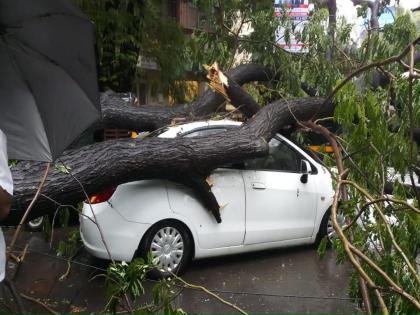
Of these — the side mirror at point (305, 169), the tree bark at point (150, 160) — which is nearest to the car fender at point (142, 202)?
the tree bark at point (150, 160)

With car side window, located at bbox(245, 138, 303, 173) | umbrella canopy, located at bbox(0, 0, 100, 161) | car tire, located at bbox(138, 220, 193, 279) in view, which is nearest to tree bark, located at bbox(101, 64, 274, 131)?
car side window, located at bbox(245, 138, 303, 173)

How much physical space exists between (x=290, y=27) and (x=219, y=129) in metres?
2.92

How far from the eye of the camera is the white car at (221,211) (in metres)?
5.10

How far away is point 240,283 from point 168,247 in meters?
0.84

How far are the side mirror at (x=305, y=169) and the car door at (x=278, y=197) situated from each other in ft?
0.11

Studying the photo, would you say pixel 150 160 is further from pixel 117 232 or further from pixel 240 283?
pixel 240 283

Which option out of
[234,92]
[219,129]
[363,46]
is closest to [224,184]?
[219,129]

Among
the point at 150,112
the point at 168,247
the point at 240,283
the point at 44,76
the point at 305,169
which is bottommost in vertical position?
the point at 240,283

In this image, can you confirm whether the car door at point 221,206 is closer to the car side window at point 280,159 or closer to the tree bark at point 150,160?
the tree bark at point 150,160

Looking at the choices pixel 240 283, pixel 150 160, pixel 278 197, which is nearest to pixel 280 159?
pixel 278 197

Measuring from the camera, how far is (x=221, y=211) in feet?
18.0

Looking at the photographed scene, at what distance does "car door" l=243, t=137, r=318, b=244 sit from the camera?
18.6ft

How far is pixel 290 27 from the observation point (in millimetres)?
7777

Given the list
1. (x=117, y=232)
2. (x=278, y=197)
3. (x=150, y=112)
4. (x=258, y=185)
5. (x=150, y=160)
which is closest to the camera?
(x=150, y=160)
